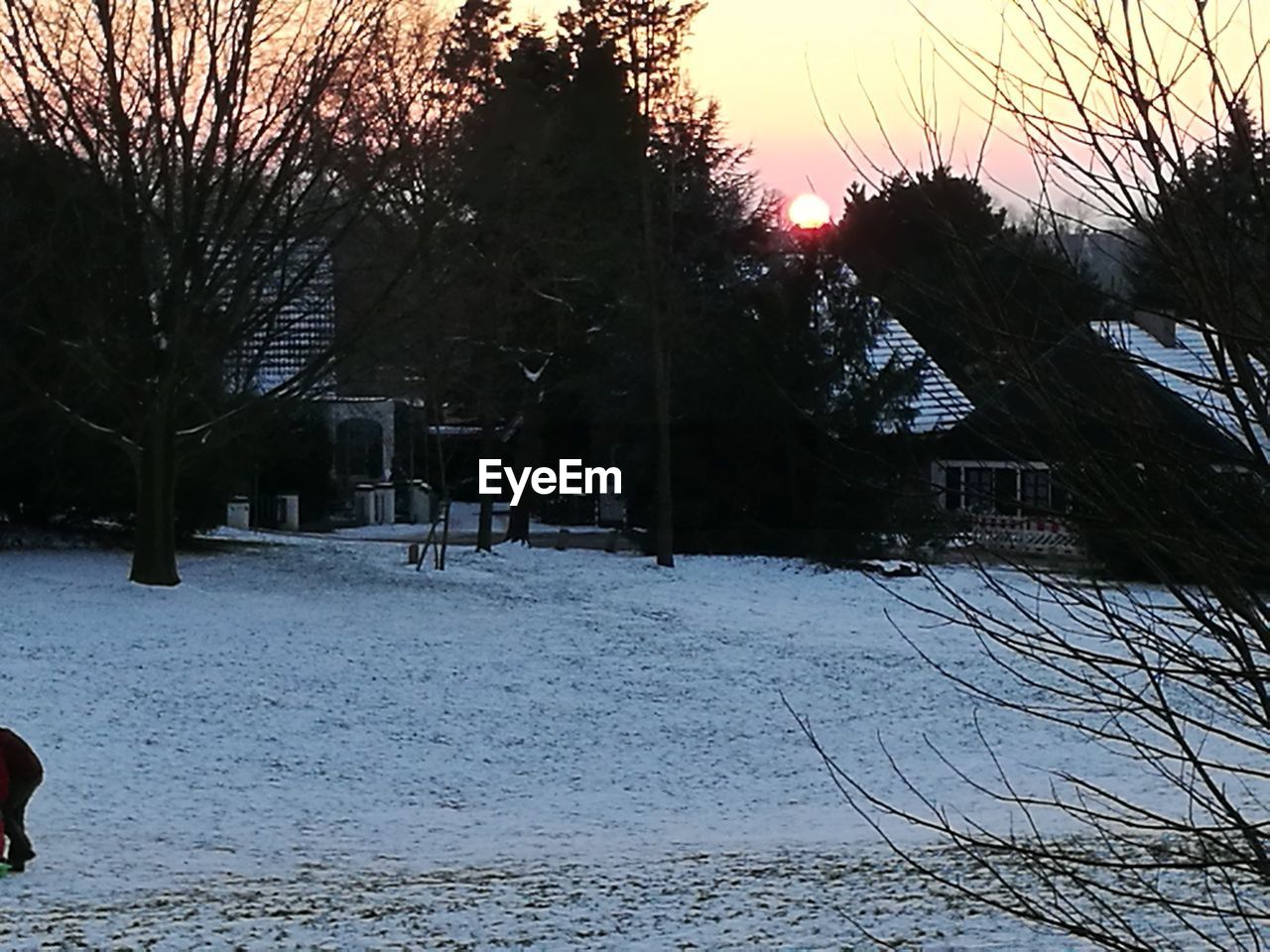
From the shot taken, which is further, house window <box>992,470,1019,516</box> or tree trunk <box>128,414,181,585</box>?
tree trunk <box>128,414,181,585</box>

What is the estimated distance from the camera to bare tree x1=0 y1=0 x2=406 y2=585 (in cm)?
2436

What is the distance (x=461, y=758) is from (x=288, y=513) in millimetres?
29257

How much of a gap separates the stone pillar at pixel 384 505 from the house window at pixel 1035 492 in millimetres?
43304

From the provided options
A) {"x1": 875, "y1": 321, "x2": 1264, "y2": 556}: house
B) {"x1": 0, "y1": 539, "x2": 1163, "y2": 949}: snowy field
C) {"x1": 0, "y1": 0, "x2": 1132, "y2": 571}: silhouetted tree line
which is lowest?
{"x1": 0, "y1": 539, "x2": 1163, "y2": 949}: snowy field

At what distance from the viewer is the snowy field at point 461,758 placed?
9.20 m

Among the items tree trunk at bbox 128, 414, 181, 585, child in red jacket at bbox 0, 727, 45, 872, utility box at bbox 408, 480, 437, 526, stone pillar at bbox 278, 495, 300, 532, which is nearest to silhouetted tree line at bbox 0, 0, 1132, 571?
tree trunk at bbox 128, 414, 181, 585

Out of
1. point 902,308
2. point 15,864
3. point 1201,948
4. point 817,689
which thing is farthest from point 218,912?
point 817,689

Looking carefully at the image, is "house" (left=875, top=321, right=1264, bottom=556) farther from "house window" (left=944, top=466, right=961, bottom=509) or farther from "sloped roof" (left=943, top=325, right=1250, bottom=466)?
"house window" (left=944, top=466, right=961, bottom=509)

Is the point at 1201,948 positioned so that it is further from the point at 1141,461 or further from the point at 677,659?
the point at 677,659

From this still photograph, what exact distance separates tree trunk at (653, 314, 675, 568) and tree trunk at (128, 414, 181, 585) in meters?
11.2

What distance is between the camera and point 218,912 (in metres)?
9.24

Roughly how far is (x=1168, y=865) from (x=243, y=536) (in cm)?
3548

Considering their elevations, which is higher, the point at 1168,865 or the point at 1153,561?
the point at 1153,561

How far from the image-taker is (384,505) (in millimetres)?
47688
